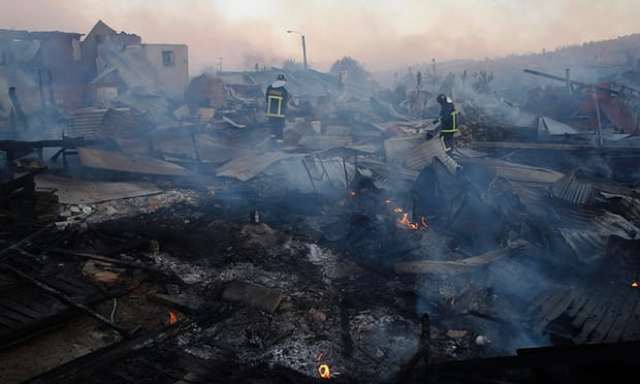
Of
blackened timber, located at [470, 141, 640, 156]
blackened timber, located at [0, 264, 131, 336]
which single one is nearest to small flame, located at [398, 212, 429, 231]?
blackened timber, located at [0, 264, 131, 336]

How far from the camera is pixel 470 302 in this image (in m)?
5.37

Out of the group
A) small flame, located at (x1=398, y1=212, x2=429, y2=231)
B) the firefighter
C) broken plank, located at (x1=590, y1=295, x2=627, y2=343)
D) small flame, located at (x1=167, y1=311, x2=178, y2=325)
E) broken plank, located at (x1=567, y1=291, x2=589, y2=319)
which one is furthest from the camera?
the firefighter

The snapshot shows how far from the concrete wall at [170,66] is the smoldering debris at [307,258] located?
14.4 m

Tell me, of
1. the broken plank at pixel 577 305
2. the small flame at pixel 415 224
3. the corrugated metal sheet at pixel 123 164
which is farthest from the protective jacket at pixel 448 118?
the broken plank at pixel 577 305

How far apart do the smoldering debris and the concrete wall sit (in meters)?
14.4

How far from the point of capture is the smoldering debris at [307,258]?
177 inches

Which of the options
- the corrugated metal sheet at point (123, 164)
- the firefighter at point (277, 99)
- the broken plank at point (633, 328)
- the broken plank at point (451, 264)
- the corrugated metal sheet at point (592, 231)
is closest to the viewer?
the broken plank at point (633, 328)

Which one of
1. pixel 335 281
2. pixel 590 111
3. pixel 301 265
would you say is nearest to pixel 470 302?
pixel 335 281

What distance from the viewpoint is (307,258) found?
22.3 ft

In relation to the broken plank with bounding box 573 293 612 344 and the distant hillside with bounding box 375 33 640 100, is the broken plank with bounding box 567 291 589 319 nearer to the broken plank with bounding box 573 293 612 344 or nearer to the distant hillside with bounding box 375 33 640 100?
the broken plank with bounding box 573 293 612 344

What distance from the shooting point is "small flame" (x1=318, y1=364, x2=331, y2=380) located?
4203mm

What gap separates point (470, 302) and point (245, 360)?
8.64 feet

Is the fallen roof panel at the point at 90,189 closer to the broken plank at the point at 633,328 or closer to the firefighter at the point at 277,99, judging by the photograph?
the firefighter at the point at 277,99

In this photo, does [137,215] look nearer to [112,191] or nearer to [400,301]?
[112,191]
